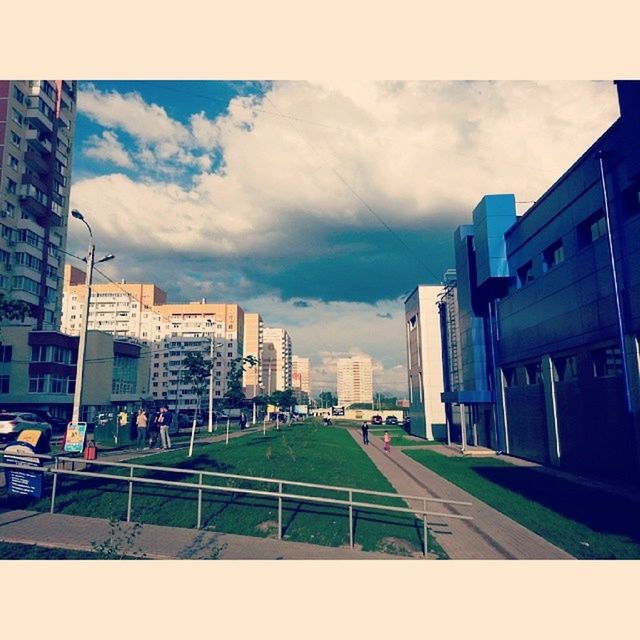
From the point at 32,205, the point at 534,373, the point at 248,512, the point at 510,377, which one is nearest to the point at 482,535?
the point at 248,512

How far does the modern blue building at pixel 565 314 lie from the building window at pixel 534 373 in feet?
0.28

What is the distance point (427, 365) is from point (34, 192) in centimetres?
4908

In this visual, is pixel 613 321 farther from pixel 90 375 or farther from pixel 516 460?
pixel 90 375

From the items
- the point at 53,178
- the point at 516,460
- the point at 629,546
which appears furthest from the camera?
the point at 53,178

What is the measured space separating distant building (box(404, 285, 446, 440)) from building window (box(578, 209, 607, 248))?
2385 centimetres

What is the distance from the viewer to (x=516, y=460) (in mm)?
25531

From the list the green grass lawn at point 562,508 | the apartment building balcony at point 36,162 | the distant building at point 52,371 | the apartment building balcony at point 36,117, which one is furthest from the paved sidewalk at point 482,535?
the apartment building balcony at point 36,117

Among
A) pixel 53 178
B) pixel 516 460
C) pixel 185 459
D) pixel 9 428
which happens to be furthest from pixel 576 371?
pixel 53 178

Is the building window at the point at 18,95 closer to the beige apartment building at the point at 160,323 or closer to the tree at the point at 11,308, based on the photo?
the tree at the point at 11,308

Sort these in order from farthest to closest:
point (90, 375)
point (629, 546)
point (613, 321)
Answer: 1. point (90, 375)
2. point (613, 321)
3. point (629, 546)

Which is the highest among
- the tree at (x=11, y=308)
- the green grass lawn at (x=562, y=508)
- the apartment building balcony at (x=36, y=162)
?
the apartment building balcony at (x=36, y=162)

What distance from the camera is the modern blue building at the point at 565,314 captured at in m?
16.2

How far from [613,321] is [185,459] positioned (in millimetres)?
16420

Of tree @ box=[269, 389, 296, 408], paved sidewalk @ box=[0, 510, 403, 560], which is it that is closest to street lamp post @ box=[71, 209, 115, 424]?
paved sidewalk @ box=[0, 510, 403, 560]
